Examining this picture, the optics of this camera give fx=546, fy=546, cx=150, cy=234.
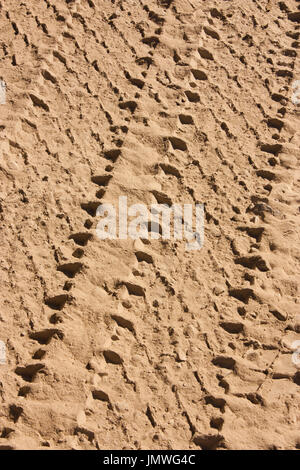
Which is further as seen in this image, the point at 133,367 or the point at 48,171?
the point at 48,171

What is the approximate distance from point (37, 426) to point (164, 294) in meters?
0.89

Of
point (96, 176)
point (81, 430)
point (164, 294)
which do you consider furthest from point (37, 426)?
point (96, 176)

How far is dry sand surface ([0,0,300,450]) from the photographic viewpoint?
2518mm

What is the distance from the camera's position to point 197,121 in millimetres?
3531

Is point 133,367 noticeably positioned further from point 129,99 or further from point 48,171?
point 129,99

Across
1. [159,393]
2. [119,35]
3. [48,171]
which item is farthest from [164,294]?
[119,35]

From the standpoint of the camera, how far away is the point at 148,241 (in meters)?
3.01

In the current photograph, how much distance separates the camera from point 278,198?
3.28 m

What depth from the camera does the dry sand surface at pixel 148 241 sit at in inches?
99.1

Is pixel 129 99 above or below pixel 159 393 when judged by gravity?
above
